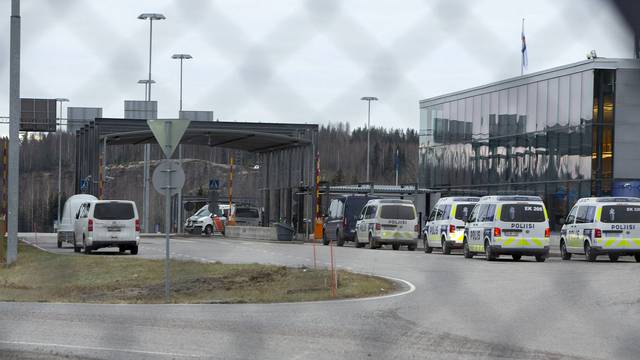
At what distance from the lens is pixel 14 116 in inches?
925

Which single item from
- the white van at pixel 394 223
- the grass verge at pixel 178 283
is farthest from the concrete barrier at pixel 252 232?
the grass verge at pixel 178 283

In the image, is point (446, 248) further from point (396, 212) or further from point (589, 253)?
point (589, 253)

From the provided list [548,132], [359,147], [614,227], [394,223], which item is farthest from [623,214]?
[359,147]

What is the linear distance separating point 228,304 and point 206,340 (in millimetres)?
4774

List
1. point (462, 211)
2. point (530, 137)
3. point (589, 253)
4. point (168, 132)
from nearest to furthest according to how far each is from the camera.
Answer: point (530, 137)
point (168, 132)
point (589, 253)
point (462, 211)

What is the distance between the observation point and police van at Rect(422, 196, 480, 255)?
3275 centimetres

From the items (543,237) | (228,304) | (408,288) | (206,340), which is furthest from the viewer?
(543,237)

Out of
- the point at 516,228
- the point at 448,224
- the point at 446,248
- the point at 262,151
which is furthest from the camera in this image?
the point at 262,151

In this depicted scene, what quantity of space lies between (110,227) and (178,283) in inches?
540

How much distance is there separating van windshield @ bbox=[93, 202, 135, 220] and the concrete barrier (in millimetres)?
14184

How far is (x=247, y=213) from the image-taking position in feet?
212

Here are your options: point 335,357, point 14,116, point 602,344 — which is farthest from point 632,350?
point 14,116

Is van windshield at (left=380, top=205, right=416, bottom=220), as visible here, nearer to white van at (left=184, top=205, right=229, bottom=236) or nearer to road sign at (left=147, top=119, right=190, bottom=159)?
road sign at (left=147, top=119, right=190, bottom=159)

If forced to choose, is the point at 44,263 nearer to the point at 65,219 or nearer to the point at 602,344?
the point at 65,219
